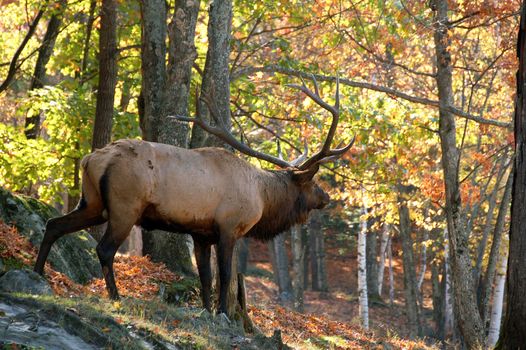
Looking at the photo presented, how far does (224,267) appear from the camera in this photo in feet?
31.2

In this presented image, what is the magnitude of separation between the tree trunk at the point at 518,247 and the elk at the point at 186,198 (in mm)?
3449

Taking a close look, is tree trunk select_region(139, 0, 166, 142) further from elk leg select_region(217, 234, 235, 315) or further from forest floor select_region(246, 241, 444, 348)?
forest floor select_region(246, 241, 444, 348)

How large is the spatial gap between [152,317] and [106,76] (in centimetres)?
852

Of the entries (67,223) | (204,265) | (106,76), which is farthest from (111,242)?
(106,76)

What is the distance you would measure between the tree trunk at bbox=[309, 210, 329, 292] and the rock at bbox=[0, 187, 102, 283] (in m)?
24.1

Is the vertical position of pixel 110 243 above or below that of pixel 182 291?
above

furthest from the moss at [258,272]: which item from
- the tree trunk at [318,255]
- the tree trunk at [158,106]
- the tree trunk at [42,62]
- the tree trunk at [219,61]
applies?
the tree trunk at [219,61]

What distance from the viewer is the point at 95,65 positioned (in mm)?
18484

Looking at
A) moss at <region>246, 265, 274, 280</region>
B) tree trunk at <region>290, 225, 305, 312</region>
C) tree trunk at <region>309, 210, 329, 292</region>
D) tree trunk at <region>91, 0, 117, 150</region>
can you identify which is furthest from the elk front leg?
moss at <region>246, 265, 274, 280</region>

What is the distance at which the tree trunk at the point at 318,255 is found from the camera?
3538 centimetres

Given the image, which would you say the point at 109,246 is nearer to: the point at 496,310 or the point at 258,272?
the point at 496,310

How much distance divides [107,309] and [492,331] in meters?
14.6

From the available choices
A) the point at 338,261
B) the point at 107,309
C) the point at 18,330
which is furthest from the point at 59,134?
the point at 338,261

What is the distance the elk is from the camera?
8.58 metres
